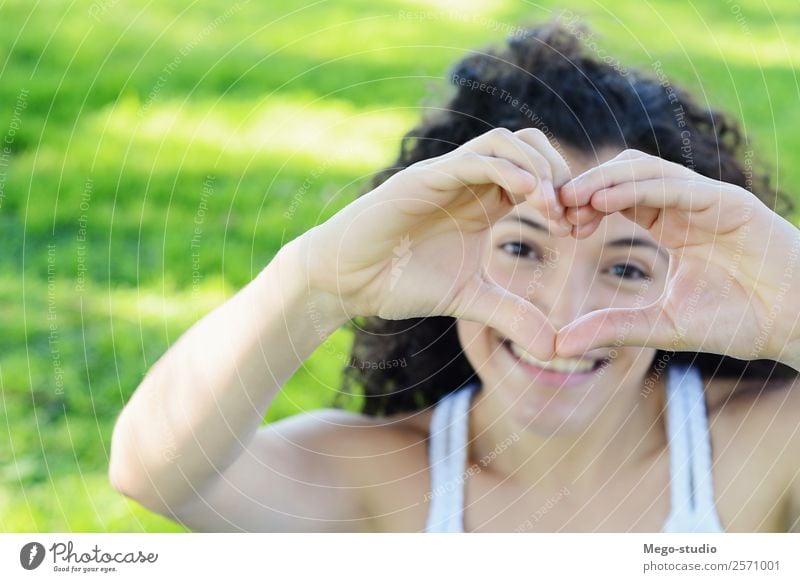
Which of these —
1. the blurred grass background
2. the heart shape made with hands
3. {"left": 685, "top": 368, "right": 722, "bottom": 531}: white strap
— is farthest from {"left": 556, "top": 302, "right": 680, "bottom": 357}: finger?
the blurred grass background

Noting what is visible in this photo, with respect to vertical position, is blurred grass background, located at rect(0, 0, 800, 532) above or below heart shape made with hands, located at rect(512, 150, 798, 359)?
above

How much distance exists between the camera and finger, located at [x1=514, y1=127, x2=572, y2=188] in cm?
65

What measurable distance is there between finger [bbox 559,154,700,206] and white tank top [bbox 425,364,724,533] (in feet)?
1.21

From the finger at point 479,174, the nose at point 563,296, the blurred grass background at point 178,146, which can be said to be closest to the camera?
the finger at point 479,174

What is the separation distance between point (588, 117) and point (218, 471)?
1.48ft

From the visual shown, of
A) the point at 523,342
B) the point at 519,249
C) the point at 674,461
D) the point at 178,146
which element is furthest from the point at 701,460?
the point at 178,146

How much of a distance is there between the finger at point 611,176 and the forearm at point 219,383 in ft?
0.60

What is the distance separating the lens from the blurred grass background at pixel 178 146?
1204 millimetres

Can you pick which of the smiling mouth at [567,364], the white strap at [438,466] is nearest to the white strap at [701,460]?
the smiling mouth at [567,364]

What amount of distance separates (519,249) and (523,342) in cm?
26

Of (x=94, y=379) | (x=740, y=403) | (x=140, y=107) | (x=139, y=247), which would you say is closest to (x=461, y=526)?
(x=740, y=403)

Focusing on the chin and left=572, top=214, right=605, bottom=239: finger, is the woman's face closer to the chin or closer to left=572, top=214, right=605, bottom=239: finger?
the chin

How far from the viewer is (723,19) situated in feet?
6.76

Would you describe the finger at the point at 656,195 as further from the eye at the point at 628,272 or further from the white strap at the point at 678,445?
the white strap at the point at 678,445
